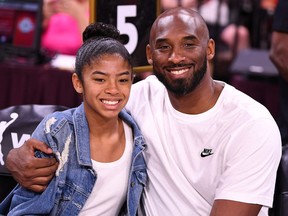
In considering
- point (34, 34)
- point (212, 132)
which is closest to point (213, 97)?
point (212, 132)

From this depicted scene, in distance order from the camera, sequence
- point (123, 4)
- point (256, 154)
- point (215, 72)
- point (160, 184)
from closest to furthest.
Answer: point (256, 154) < point (160, 184) < point (123, 4) < point (215, 72)

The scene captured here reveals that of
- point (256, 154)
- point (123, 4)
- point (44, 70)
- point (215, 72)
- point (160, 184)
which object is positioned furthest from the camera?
point (215, 72)

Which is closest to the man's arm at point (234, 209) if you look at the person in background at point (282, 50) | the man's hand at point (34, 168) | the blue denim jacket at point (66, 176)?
the blue denim jacket at point (66, 176)

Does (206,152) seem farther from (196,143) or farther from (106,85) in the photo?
(106,85)

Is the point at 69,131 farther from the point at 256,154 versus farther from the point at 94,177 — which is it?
the point at 256,154

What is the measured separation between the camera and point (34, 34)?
5.06 m

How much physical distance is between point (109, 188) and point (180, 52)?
517 mm

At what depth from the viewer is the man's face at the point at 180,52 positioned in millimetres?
2672

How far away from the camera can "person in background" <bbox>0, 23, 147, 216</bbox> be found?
260 cm

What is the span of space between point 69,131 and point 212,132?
1.56ft

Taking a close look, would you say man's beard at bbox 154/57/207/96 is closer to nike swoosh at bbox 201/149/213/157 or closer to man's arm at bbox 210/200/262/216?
nike swoosh at bbox 201/149/213/157

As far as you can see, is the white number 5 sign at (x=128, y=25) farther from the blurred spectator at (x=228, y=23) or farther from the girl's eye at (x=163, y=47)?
the blurred spectator at (x=228, y=23)

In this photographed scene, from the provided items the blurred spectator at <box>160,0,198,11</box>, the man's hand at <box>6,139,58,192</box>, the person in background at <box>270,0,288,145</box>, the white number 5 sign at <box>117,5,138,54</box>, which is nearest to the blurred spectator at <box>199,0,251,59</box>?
the blurred spectator at <box>160,0,198,11</box>

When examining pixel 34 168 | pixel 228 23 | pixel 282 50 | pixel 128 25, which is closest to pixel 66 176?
pixel 34 168
